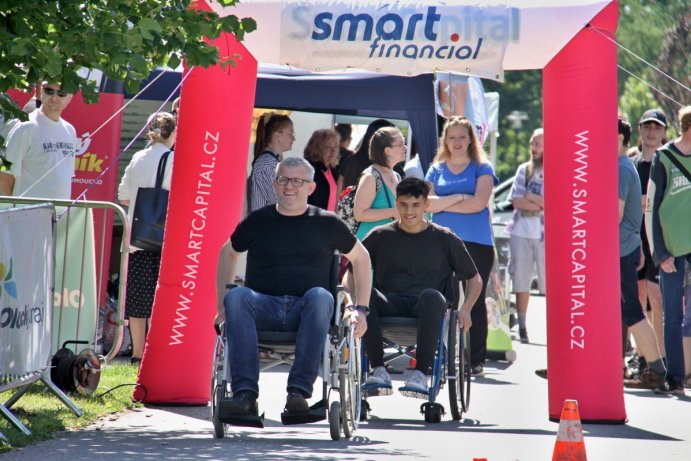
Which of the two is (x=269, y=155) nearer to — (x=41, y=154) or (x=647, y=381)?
(x=41, y=154)

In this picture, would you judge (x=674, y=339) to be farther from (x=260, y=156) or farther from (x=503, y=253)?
(x=503, y=253)

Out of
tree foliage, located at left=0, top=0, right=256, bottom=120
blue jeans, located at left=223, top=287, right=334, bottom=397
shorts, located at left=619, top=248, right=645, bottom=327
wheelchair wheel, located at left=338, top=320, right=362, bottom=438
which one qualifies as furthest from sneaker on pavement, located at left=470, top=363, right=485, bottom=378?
tree foliage, located at left=0, top=0, right=256, bottom=120

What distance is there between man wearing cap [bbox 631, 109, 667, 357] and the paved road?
1821 mm

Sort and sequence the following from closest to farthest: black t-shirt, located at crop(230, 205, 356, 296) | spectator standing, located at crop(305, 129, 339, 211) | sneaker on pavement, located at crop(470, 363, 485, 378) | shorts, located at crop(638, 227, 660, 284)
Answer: black t-shirt, located at crop(230, 205, 356, 296) → sneaker on pavement, located at crop(470, 363, 485, 378) → shorts, located at crop(638, 227, 660, 284) → spectator standing, located at crop(305, 129, 339, 211)

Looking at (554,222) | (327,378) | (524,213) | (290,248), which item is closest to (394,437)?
(327,378)

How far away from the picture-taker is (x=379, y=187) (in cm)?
1147

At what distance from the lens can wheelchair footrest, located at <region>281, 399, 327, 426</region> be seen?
7984mm

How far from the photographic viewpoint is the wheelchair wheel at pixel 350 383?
8141 millimetres

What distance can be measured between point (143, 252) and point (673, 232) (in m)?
4.26

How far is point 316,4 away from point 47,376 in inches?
111

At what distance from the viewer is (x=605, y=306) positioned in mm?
9148

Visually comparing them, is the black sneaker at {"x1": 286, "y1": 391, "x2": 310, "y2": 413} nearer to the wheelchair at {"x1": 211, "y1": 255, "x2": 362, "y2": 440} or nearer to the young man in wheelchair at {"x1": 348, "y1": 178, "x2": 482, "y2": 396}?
the wheelchair at {"x1": 211, "y1": 255, "x2": 362, "y2": 440}

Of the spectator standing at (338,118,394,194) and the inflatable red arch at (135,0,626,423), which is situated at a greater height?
the spectator standing at (338,118,394,194)

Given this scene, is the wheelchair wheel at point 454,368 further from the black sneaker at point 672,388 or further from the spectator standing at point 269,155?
the spectator standing at point 269,155
